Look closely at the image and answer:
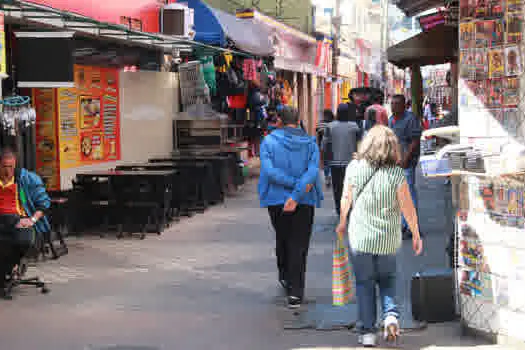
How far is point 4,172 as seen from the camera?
25.6 ft

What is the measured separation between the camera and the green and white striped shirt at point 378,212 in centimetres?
541

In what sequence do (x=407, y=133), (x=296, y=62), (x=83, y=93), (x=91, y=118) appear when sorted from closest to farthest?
1. (x=407, y=133)
2. (x=83, y=93)
3. (x=91, y=118)
4. (x=296, y=62)

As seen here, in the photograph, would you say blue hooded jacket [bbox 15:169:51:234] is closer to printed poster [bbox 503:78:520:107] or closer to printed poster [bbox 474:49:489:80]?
printed poster [bbox 474:49:489:80]

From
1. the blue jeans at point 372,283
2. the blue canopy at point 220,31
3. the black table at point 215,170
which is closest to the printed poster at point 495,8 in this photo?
the blue jeans at point 372,283

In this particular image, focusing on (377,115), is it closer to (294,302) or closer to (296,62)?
(294,302)

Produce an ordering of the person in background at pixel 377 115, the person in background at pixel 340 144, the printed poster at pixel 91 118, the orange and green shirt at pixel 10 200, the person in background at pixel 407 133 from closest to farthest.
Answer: the orange and green shirt at pixel 10 200
the person in background at pixel 377 115
the person in background at pixel 407 133
the person in background at pixel 340 144
the printed poster at pixel 91 118

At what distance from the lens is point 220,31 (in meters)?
15.9

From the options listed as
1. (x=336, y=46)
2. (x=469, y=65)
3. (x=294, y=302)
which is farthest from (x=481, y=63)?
(x=336, y=46)

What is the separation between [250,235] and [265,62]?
9.26 meters

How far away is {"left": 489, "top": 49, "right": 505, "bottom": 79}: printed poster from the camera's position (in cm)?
538

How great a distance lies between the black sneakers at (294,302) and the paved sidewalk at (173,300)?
0.14 meters

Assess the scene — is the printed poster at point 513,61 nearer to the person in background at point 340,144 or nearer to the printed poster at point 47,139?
the person in background at point 340,144

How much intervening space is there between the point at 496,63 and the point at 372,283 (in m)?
1.89

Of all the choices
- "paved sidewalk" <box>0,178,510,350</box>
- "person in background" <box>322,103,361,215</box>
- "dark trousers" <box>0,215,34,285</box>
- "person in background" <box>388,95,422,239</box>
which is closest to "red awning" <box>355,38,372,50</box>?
"person in background" <box>322,103,361,215</box>
